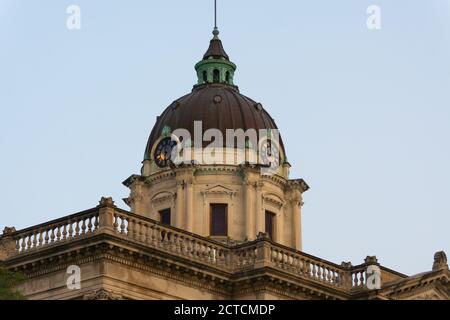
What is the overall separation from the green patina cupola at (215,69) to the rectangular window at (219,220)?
363 inches

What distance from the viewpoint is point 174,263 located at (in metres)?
56.0

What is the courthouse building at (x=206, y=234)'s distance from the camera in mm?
54594

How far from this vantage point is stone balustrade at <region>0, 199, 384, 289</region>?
180 ft

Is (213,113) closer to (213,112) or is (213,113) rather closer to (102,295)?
(213,112)

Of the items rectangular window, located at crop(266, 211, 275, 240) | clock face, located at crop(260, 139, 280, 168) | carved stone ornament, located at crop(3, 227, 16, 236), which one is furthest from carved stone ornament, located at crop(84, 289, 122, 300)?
clock face, located at crop(260, 139, 280, 168)

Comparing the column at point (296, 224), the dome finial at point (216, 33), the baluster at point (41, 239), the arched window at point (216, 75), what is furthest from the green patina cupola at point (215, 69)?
the baluster at point (41, 239)

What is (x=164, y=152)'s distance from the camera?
2830 inches

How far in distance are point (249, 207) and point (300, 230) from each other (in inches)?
169

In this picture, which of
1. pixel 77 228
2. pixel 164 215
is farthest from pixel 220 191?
pixel 77 228

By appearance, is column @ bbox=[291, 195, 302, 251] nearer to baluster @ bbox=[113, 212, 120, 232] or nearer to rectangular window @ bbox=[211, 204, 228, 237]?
rectangular window @ bbox=[211, 204, 228, 237]

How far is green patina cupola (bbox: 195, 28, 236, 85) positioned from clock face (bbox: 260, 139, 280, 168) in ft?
17.7

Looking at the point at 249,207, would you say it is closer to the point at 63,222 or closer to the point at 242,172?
the point at 242,172
